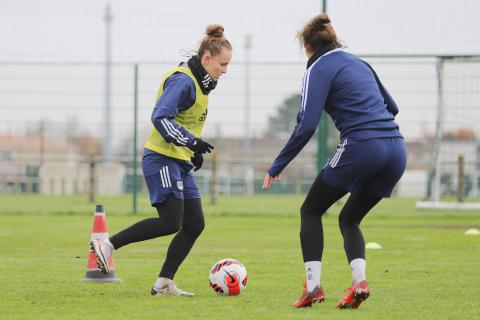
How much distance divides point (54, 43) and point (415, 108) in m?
6.81

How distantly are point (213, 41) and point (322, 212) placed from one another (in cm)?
157

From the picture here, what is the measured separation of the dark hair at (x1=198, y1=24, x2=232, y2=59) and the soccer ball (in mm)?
1579

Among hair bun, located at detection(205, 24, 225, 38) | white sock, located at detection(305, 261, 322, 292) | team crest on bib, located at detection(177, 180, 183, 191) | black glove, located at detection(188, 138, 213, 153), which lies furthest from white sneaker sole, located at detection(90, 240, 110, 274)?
hair bun, located at detection(205, 24, 225, 38)

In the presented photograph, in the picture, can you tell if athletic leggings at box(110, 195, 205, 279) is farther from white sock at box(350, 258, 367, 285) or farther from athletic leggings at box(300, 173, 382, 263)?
white sock at box(350, 258, 367, 285)

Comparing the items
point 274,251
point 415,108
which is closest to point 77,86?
point 415,108

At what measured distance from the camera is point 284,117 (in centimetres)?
2041

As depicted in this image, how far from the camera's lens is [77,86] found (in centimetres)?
1886

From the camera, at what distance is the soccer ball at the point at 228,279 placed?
7523 millimetres

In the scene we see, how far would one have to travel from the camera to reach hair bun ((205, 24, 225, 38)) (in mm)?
7527

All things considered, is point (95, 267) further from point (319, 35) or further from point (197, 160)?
point (319, 35)

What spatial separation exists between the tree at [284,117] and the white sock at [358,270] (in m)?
12.2

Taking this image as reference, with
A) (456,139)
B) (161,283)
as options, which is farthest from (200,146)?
(456,139)

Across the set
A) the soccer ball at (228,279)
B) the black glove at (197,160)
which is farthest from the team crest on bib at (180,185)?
the soccer ball at (228,279)

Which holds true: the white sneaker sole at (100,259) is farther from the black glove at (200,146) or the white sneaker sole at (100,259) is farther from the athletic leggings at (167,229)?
the black glove at (200,146)
